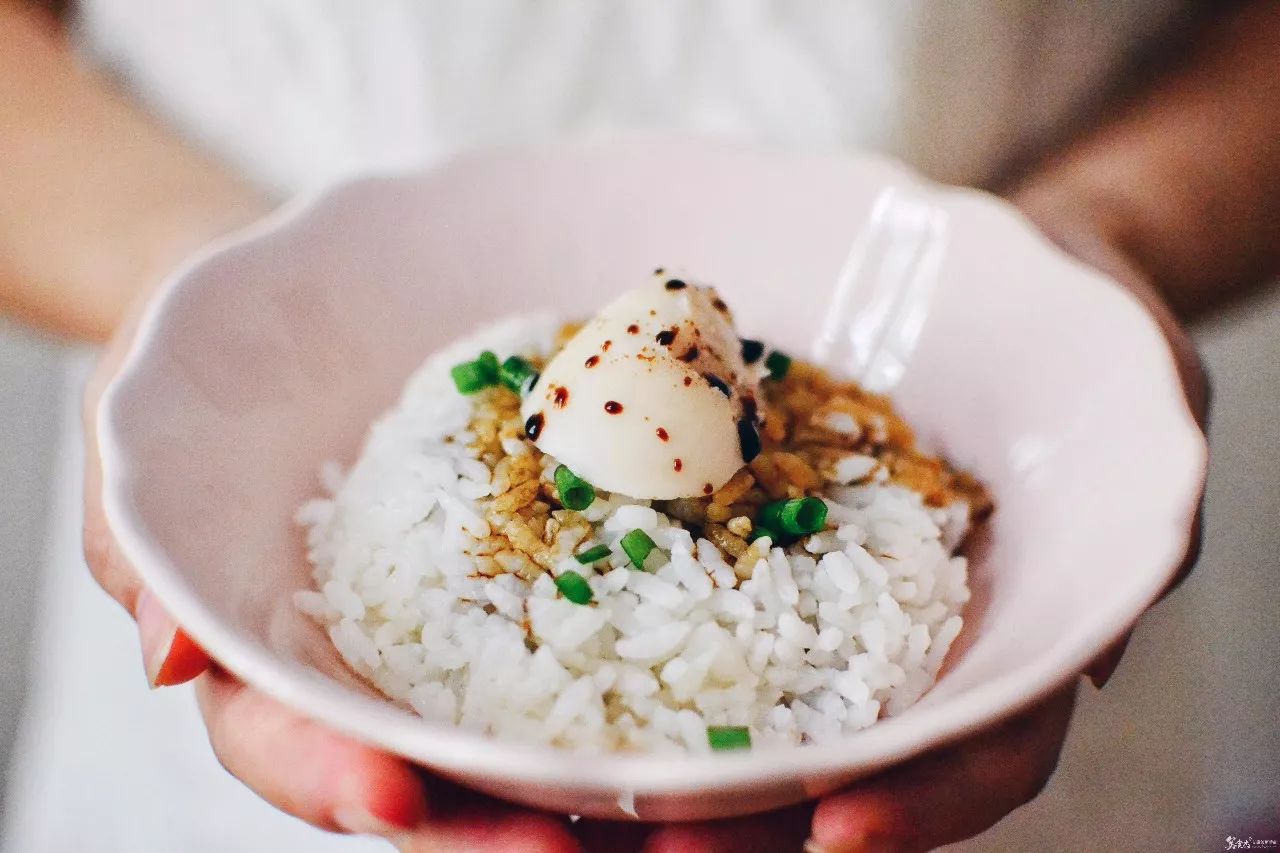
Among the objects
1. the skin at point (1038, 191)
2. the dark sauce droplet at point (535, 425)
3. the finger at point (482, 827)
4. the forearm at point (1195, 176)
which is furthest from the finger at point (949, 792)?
the forearm at point (1195, 176)

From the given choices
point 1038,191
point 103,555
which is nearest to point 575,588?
point 103,555

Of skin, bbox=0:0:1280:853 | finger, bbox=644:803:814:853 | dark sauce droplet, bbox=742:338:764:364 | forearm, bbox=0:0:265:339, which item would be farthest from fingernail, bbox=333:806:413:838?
forearm, bbox=0:0:265:339

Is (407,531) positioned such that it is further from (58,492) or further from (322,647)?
(58,492)

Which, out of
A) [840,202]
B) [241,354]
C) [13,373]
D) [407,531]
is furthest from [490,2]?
[13,373]

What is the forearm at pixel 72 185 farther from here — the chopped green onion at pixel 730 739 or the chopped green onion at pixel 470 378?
the chopped green onion at pixel 730 739

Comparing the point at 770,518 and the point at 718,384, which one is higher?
the point at 718,384

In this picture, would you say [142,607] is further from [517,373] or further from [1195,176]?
[1195,176]
